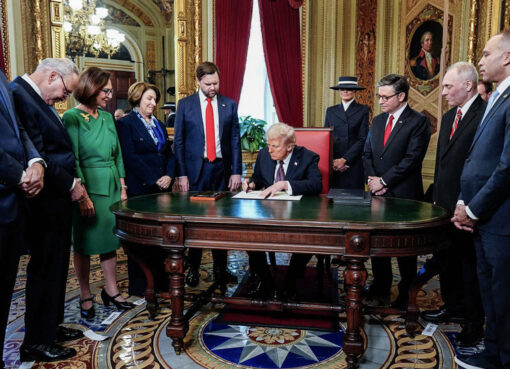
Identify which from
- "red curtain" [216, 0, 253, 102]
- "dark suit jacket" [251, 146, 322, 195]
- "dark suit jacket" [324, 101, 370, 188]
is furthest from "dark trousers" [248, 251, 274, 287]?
"red curtain" [216, 0, 253, 102]

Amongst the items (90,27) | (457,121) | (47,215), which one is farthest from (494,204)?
(90,27)

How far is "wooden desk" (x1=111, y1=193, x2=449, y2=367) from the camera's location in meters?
2.14

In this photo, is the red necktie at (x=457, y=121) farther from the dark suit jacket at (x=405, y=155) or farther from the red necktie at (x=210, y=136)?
the red necktie at (x=210, y=136)

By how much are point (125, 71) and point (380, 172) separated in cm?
921

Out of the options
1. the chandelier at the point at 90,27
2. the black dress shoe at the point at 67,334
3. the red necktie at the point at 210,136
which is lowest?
the black dress shoe at the point at 67,334

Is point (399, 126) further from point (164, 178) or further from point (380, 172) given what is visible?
point (164, 178)

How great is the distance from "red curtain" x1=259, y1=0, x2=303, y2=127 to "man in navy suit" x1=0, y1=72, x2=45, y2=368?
211 inches

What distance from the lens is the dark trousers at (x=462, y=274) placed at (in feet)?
8.70

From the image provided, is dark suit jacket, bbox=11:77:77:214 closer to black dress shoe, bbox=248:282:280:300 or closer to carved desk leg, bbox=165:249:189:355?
carved desk leg, bbox=165:249:189:355

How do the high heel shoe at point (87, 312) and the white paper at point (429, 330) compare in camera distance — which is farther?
the high heel shoe at point (87, 312)

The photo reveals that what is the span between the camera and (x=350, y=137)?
4648 millimetres

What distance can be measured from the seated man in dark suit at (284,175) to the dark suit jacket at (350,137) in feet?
5.11

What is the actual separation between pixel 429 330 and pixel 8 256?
2593mm

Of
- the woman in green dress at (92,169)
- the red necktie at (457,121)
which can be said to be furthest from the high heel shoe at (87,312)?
the red necktie at (457,121)
